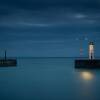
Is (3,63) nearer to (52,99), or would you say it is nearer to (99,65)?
(99,65)

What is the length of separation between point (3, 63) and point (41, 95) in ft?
209

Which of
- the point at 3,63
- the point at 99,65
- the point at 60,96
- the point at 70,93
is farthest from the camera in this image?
the point at 3,63

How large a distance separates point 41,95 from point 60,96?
1.94 metres

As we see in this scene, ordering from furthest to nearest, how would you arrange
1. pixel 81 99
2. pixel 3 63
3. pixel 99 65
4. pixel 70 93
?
pixel 3 63
pixel 99 65
pixel 70 93
pixel 81 99

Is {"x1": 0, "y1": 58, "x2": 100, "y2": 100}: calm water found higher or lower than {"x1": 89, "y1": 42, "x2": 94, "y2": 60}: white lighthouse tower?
lower

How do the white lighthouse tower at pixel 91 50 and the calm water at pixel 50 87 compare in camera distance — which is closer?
the calm water at pixel 50 87

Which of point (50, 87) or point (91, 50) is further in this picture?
point (91, 50)

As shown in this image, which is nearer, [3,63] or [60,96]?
[60,96]

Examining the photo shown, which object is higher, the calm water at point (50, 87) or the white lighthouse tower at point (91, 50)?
the white lighthouse tower at point (91, 50)

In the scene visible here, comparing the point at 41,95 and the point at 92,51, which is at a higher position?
the point at 92,51

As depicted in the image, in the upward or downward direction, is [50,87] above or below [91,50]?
below

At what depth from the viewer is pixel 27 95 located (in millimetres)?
28781

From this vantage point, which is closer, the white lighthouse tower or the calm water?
the calm water

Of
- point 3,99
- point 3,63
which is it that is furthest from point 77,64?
point 3,99
